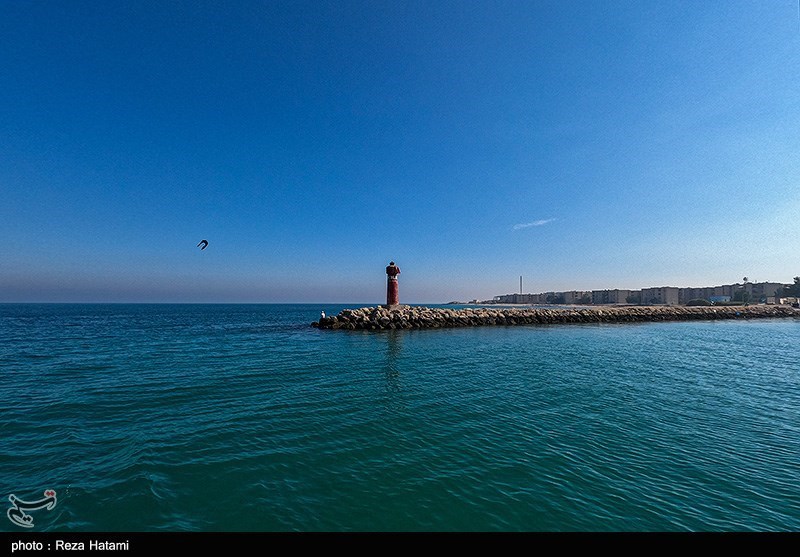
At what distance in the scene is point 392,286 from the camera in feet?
143

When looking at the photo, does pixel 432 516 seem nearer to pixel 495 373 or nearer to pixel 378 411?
pixel 378 411

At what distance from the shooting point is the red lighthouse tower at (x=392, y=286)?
42844 mm

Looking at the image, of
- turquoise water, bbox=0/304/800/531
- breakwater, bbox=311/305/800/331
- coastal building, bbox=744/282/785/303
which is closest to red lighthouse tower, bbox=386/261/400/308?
breakwater, bbox=311/305/800/331

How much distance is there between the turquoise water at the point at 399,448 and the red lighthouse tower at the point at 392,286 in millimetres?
26868

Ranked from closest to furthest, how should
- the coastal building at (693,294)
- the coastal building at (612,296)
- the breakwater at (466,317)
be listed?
the breakwater at (466,317), the coastal building at (693,294), the coastal building at (612,296)

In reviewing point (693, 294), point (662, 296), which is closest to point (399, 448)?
point (662, 296)

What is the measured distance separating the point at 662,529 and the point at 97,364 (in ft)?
78.0

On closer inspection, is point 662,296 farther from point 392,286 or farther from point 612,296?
point 392,286

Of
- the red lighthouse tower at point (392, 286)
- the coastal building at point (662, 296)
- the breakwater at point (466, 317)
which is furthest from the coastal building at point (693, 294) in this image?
the red lighthouse tower at point (392, 286)

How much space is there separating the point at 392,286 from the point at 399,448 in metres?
35.9

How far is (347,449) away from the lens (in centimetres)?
779

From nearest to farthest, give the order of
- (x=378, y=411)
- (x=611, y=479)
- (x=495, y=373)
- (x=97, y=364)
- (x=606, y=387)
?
(x=611, y=479)
(x=378, y=411)
(x=606, y=387)
(x=495, y=373)
(x=97, y=364)

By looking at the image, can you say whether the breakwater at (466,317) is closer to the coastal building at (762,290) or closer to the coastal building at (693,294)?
the coastal building at (693,294)
